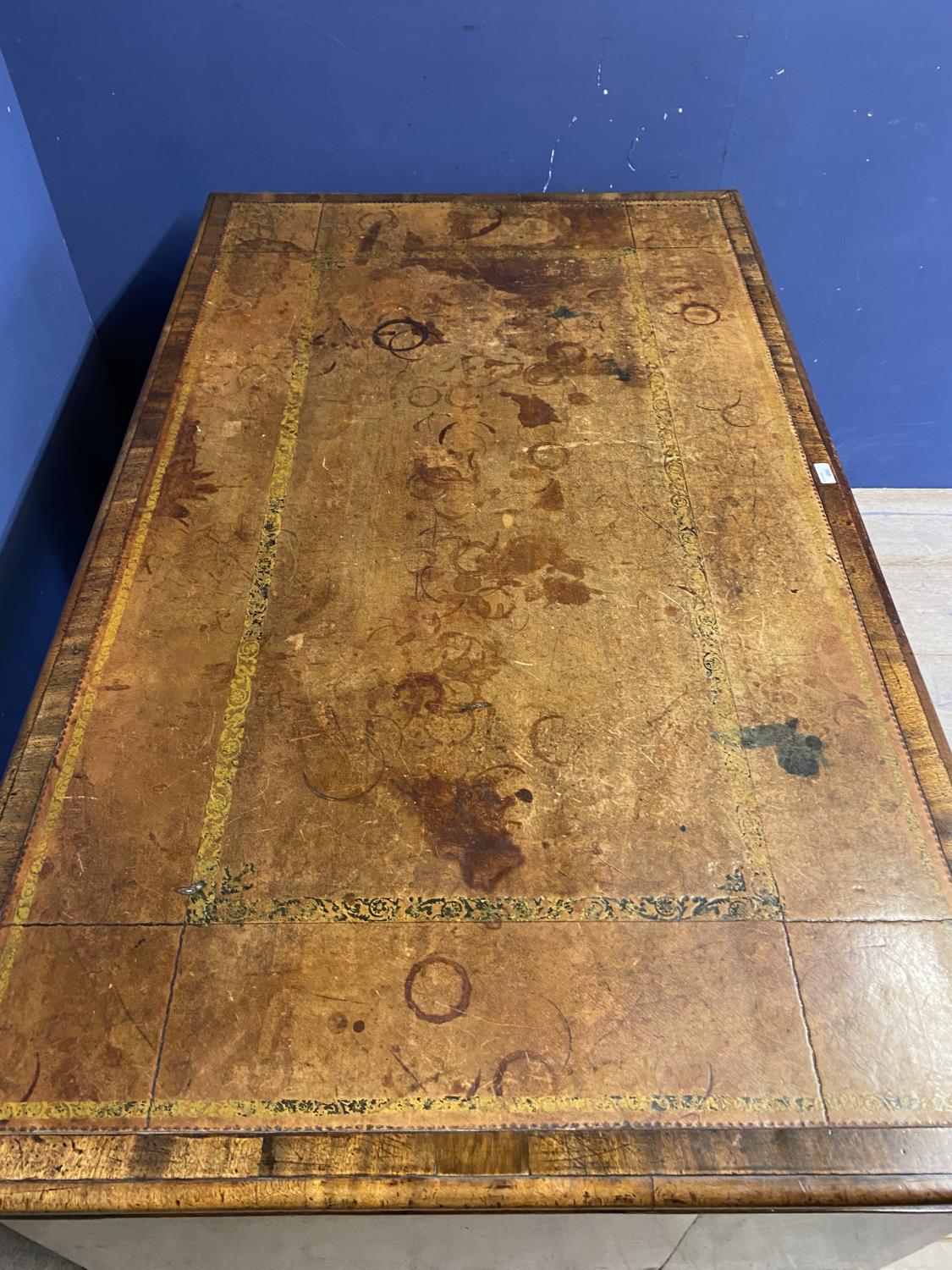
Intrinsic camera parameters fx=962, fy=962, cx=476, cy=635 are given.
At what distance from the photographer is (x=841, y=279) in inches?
106

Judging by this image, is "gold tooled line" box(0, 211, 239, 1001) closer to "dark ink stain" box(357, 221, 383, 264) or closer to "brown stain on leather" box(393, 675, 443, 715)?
"dark ink stain" box(357, 221, 383, 264)

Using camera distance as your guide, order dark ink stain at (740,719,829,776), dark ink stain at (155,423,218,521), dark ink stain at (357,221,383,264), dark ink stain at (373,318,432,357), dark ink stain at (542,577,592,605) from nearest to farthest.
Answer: dark ink stain at (740,719,829,776), dark ink stain at (542,577,592,605), dark ink stain at (155,423,218,521), dark ink stain at (373,318,432,357), dark ink stain at (357,221,383,264)

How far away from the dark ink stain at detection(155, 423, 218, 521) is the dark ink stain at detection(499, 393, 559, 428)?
0.59 meters

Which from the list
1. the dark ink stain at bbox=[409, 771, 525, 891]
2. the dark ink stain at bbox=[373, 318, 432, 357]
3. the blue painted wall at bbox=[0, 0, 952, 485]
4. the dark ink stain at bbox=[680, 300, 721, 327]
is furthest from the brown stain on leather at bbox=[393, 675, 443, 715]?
the blue painted wall at bbox=[0, 0, 952, 485]

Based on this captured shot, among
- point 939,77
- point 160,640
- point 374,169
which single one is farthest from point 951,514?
point 160,640

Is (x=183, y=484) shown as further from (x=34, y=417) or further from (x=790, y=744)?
(x=790, y=744)

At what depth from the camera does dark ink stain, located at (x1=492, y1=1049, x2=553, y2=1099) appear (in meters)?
1.11

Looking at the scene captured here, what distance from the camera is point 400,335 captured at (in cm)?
198

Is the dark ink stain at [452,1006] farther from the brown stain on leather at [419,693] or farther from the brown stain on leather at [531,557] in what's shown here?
the brown stain on leather at [531,557]

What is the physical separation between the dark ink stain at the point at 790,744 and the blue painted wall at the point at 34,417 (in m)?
1.66

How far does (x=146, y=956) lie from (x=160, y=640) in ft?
1.64

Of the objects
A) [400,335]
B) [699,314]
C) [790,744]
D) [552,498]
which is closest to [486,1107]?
[790,744]

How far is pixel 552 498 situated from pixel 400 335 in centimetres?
55

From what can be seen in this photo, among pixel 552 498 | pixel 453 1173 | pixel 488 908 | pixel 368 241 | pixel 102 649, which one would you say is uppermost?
pixel 368 241
